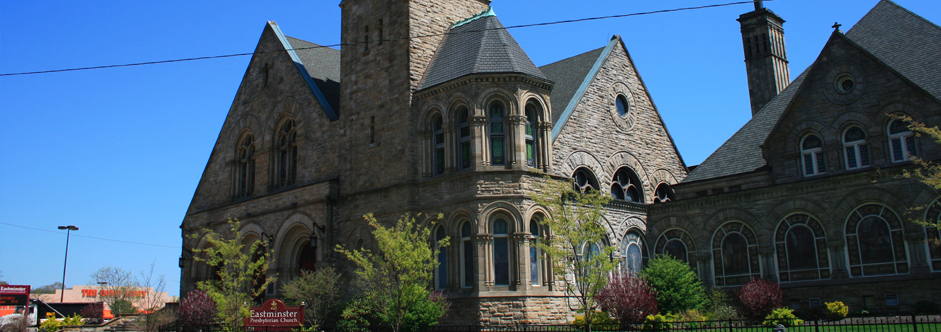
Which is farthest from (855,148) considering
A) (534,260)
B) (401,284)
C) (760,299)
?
Answer: (401,284)

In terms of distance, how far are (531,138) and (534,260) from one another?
407cm

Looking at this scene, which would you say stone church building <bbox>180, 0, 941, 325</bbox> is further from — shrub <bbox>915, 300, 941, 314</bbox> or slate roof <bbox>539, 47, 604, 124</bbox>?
shrub <bbox>915, 300, 941, 314</bbox>

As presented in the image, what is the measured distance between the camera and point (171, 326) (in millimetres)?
28266

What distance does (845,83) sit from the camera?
2295cm

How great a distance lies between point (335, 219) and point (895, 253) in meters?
18.1

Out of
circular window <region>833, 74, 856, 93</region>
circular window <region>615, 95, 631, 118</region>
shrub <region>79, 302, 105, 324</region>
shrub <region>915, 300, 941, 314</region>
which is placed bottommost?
shrub <region>915, 300, 941, 314</region>

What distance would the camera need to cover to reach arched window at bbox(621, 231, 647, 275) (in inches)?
1040

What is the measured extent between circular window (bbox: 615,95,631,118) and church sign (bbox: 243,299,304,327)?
15.2 meters

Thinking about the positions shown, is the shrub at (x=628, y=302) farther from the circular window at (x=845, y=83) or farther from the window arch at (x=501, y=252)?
the circular window at (x=845, y=83)

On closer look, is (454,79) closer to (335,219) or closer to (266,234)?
(335,219)

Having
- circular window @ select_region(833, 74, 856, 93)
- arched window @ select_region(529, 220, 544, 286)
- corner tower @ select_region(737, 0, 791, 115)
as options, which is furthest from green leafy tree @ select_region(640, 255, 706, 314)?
corner tower @ select_region(737, 0, 791, 115)

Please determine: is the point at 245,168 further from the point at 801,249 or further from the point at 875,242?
the point at 875,242

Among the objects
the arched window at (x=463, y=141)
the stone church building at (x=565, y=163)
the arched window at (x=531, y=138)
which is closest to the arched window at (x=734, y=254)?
the stone church building at (x=565, y=163)

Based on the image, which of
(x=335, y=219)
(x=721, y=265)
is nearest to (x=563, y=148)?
(x=721, y=265)
